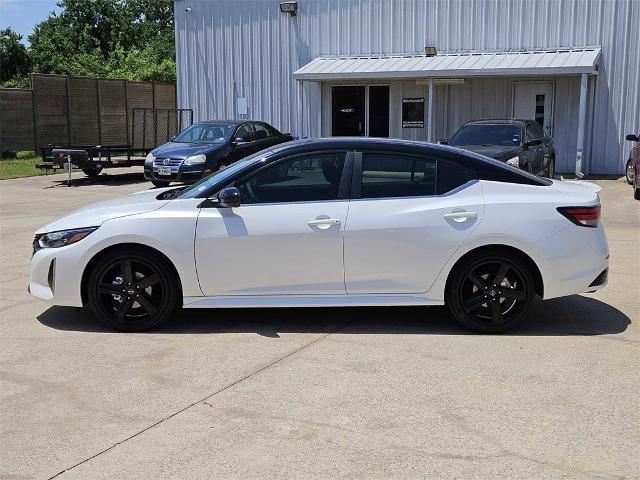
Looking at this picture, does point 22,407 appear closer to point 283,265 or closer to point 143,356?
point 143,356

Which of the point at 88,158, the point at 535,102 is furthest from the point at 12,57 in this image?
the point at 535,102

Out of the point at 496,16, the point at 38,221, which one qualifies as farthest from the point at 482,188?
the point at 496,16

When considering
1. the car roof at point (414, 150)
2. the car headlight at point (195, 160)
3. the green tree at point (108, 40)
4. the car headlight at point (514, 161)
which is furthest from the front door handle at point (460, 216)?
the green tree at point (108, 40)

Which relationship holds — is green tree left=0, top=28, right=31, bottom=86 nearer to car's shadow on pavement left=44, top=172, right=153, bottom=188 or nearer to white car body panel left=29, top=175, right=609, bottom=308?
car's shadow on pavement left=44, top=172, right=153, bottom=188

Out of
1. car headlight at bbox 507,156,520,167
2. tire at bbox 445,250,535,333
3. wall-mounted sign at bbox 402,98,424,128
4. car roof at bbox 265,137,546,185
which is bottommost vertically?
tire at bbox 445,250,535,333

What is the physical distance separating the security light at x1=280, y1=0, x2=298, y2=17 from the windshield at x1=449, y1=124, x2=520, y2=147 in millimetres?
10080

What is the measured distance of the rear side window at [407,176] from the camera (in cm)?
569

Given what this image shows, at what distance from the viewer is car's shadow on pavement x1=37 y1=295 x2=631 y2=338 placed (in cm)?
578

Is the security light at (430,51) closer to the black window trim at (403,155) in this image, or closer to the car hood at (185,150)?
the car hood at (185,150)

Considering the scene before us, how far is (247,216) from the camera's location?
220 inches

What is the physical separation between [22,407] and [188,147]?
12552mm

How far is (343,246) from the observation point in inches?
218

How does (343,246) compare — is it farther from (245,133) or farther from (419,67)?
(419,67)

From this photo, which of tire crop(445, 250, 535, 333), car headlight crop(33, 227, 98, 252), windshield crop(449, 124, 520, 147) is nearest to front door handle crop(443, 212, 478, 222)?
tire crop(445, 250, 535, 333)
